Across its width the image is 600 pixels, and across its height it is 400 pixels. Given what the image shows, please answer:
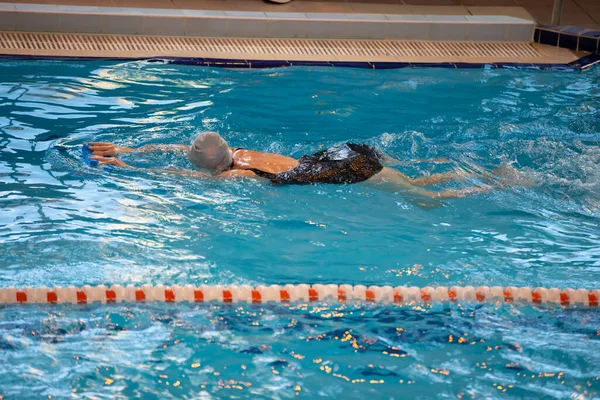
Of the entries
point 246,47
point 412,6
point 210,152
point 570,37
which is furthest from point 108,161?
point 570,37

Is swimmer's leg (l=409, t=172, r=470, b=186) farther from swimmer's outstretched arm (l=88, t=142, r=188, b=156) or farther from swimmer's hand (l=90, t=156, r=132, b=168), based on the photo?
swimmer's hand (l=90, t=156, r=132, b=168)

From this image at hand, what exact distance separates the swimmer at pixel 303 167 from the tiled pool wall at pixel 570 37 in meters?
4.57

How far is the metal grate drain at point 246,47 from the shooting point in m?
7.96

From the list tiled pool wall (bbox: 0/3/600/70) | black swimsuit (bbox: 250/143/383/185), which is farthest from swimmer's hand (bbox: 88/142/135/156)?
tiled pool wall (bbox: 0/3/600/70)

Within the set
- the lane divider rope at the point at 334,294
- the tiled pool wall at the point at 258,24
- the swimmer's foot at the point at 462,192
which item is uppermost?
the tiled pool wall at the point at 258,24

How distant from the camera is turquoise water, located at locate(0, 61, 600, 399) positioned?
355 centimetres

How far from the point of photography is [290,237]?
188 inches

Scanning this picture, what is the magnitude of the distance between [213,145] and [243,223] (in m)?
0.58

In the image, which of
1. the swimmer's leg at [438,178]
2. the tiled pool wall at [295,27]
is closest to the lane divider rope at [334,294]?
the swimmer's leg at [438,178]

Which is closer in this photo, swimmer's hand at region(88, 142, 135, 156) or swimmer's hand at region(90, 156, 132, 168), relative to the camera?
swimmer's hand at region(90, 156, 132, 168)

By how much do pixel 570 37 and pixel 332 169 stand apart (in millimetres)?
5296

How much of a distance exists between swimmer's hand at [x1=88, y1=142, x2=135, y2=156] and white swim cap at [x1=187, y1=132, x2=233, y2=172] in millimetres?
663

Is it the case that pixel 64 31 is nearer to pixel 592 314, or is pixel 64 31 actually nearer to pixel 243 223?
pixel 243 223

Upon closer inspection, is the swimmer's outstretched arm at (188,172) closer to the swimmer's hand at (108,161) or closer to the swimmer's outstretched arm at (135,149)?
the swimmer's hand at (108,161)
